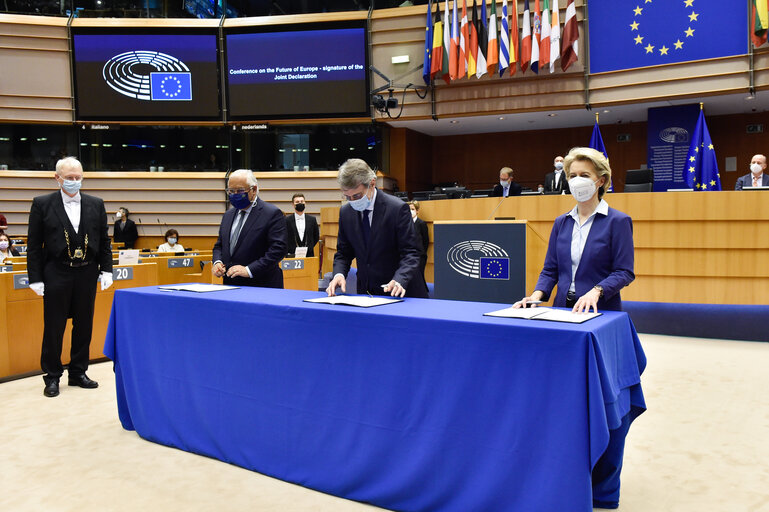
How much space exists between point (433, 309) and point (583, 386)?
0.70 m

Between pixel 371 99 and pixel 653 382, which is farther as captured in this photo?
pixel 371 99

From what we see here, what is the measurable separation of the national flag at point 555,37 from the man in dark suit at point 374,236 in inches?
312

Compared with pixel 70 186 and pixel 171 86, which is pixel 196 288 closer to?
pixel 70 186

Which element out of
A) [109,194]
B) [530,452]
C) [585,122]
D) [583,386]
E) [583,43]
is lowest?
[530,452]

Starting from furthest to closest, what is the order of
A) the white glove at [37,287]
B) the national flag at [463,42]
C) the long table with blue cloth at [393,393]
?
1. the national flag at [463,42]
2. the white glove at [37,287]
3. the long table with blue cloth at [393,393]

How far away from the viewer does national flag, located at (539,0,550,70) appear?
9.66m

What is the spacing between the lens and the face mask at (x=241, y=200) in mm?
3585

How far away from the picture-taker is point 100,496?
7.98 ft

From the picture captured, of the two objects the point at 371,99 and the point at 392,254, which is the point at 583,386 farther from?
the point at 371,99

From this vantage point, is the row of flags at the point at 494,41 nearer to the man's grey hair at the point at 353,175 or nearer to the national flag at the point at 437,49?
the national flag at the point at 437,49

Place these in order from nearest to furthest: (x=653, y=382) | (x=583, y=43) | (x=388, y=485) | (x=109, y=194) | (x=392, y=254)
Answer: (x=388, y=485) → (x=392, y=254) → (x=653, y=382) → (x=583, y=43) → (x=109, y=194)

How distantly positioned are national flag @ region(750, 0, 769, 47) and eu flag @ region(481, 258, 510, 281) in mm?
6181

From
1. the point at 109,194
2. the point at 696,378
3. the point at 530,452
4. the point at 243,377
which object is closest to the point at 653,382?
the point at 696,378

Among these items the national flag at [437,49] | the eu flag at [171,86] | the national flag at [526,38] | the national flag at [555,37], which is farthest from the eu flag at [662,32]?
the eu flag at [171,86]
